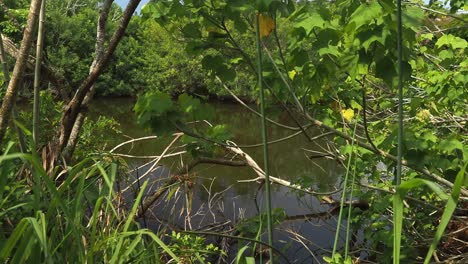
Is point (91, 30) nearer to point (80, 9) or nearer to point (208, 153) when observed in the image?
point (80, 9)

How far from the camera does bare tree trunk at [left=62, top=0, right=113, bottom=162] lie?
2.43 metres

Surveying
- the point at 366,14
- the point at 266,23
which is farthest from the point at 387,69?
the point at 266,23

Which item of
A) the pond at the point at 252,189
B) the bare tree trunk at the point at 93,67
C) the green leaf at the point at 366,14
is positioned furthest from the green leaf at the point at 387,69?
the bare tree trunk at the point at 93,67

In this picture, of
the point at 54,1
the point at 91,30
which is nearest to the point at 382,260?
the point at 54,1

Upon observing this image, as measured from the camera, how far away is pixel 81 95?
2.57 metres

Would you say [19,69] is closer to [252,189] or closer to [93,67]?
[93,67]

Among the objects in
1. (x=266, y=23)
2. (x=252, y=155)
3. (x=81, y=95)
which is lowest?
(x=252, y=155)

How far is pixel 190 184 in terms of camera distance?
3328 millimetres

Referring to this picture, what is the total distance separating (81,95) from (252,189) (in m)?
5.58

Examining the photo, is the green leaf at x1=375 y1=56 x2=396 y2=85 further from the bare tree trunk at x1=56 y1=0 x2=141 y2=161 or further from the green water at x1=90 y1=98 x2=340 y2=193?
the bare tree trunk at x1=56 y1=0 x2=141 y2=161

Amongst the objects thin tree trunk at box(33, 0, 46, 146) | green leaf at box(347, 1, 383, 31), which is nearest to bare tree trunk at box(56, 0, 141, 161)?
thin tree trunk at box(33, 0, 46, 146)

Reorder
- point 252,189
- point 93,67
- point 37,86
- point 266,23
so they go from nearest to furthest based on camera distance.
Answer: point 266,23 < point 37,86 < point 93,67 < point 252,189

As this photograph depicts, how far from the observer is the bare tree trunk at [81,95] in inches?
94.4

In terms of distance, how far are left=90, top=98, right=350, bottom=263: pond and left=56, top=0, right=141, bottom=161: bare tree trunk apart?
0.44 meters
